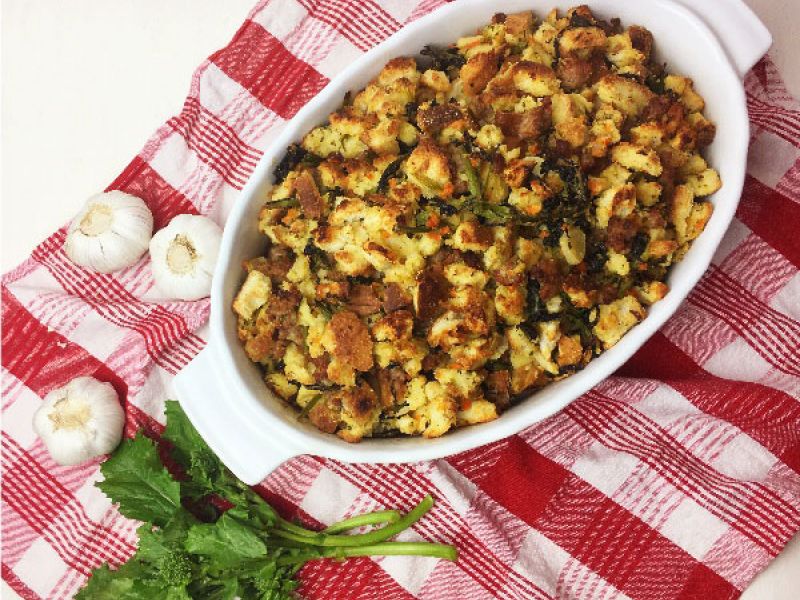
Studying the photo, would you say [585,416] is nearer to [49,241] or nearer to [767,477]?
[767,477]

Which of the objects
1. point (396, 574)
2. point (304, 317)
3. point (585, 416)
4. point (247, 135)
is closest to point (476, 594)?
point (396, 574)

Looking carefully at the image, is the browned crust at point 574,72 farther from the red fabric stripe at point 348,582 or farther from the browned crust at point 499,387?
the red fabric stripe at point 348,582

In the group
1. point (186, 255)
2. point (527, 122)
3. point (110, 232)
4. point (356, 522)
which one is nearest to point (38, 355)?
point (110, 232)

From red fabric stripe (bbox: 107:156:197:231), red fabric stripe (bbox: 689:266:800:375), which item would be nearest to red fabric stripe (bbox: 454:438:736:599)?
red fabric stripe (bbox: 689:266:800:375)

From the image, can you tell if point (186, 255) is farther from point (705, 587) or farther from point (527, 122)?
point (705, 587)

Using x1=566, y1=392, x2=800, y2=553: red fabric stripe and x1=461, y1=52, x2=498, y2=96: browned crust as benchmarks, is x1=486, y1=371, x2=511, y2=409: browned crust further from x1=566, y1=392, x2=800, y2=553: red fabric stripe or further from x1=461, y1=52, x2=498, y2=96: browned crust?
x1=461, y1=52, x2=498, y2=96: browned crust

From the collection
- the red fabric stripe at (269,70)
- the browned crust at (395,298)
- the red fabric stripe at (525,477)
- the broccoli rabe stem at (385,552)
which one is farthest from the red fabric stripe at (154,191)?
the red fabric stripe at (525,477)
